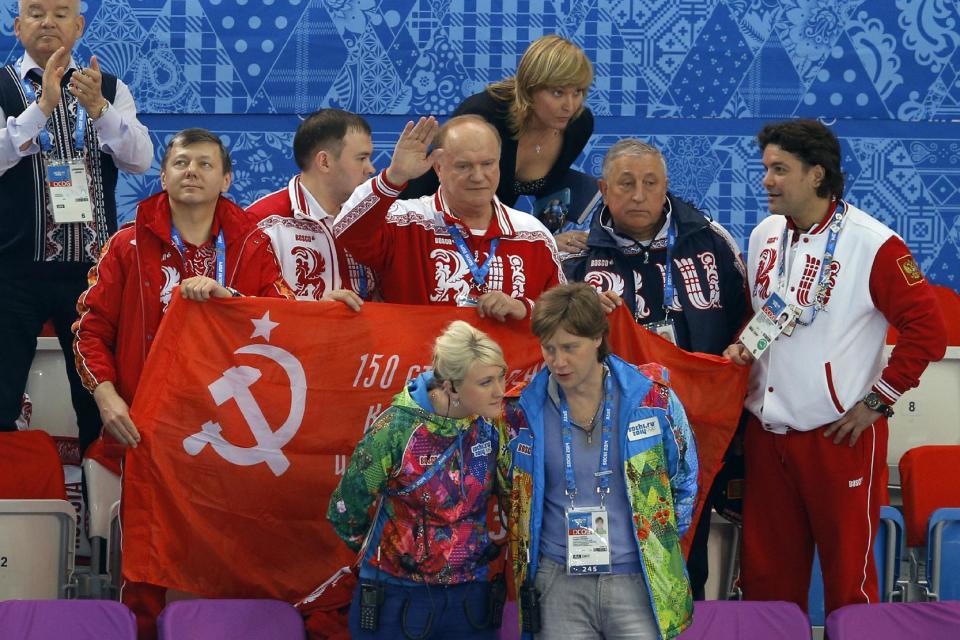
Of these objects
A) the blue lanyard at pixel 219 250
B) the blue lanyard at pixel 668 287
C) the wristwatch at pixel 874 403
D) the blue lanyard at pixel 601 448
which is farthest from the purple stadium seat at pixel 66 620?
the wristwatch at pixel 874 403

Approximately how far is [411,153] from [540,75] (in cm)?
92

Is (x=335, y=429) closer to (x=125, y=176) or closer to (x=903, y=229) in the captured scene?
(x=125, y=176)

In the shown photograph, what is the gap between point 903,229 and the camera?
21.9 feet

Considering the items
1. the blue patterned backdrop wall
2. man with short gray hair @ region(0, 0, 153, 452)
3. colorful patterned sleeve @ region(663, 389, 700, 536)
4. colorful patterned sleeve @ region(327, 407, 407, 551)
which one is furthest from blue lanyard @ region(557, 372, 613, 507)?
the blue patterned backdrop wall

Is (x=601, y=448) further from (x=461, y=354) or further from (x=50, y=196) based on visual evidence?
(x=50, y=196)

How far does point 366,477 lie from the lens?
3711 millimetres

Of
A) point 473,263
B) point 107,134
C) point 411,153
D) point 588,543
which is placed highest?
point 107,134

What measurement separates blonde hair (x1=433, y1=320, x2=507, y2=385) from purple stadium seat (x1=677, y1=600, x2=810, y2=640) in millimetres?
1105

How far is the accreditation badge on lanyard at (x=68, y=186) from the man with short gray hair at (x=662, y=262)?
180 centimetres

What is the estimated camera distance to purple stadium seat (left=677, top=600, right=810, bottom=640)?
4.18 meters

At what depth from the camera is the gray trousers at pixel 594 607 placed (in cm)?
363

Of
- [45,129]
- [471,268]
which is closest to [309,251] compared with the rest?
[471,268]

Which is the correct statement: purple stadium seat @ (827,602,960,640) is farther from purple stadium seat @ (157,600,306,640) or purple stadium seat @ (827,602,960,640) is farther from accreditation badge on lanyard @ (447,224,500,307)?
purple stadium seat @ (157,600,306,640)

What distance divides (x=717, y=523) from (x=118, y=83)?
2.78 m
